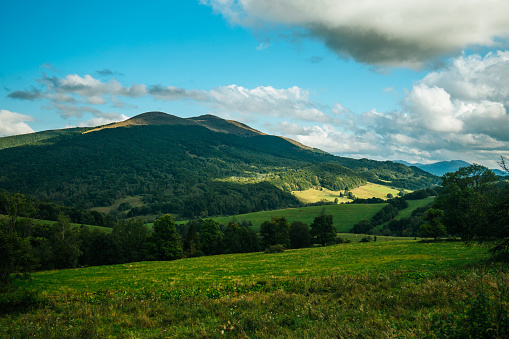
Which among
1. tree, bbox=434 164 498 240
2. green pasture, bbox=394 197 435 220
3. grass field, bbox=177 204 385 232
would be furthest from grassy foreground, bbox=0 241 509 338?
green pasture, bbox=394 197 435 220

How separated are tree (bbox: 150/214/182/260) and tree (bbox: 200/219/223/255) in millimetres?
13862

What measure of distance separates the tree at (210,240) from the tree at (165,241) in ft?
45.5

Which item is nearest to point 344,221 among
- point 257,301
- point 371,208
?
point 371,208

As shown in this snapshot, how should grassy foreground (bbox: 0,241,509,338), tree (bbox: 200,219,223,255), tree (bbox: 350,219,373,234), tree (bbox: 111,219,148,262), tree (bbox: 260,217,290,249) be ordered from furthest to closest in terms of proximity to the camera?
1. tree (bbox: 350,219,373,234)
2. tree (bbox: 260,217,290,249)
3. tree (bbox: 200,219,223,255)
4. tree (bbox: 111,219,148,262)
5. grassy foreground (bbox: 0,241,509,338)

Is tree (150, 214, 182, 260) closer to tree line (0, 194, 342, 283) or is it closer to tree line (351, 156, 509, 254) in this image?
tree line (0, 194, 342, 283)

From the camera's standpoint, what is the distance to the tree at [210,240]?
72625mm

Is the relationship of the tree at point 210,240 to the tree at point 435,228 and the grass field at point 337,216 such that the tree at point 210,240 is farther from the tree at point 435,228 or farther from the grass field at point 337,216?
the grass field at point 337,216

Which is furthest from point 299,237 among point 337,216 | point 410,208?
point 410,208

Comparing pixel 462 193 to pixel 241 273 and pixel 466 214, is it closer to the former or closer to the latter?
pixel 466 214

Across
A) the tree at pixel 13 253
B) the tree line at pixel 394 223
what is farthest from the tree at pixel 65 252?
the tree line at pixel 394 223

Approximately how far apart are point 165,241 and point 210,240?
56.4 ft

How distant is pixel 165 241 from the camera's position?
57.8 metres

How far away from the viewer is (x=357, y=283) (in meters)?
15.0

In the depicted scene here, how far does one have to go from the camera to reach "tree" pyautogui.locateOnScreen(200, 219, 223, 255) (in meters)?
72.6
